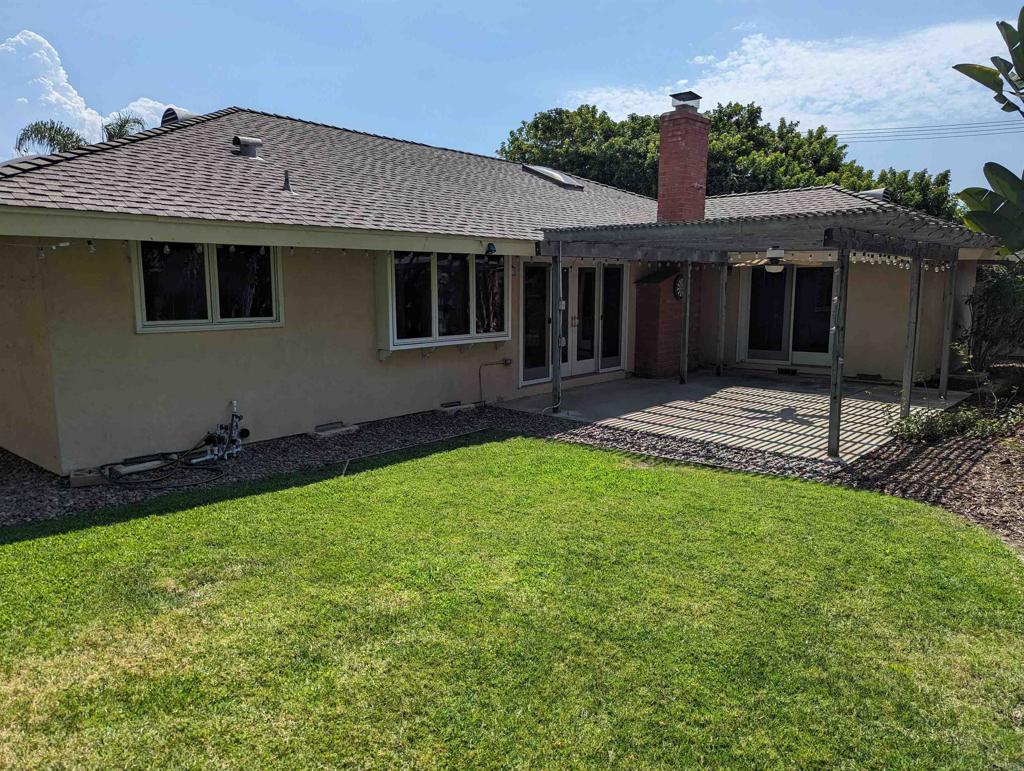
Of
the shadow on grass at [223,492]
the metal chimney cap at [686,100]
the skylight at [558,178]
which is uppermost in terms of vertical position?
the metal chimney cap at [686,100]

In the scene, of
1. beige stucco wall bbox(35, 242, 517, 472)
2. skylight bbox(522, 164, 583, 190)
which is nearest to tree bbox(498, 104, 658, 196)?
skylight bbox(522, 164, 583, 190)

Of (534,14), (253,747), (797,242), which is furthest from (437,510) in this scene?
(534,14)

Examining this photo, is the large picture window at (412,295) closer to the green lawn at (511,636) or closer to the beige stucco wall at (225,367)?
the beige stucco wall at (225,367)

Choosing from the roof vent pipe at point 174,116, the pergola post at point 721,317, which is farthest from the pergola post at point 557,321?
the roof vent pipe at point 174,116

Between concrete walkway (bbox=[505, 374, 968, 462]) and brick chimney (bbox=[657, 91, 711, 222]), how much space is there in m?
3.31

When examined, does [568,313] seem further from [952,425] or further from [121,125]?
[121,125]

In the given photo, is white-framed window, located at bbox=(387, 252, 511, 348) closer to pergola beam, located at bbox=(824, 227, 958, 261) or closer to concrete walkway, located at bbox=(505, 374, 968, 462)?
concrete walkway, located at bbox=(505, 374, 968, 462)

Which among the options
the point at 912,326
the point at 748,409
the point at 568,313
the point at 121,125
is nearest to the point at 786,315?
the point at 748,409

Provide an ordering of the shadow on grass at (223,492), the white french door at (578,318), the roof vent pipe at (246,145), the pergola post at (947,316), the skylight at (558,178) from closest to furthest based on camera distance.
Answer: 1. the shadow on grass at (223,492)
2. the roof vent pipe at (246,145)
3. the pergola post at (947,316)
4. the white french door at (578,318)
5. the skylight at (558,178)

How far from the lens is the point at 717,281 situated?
15383mm

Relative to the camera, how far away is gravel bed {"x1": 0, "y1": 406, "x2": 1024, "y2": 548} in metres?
6.18

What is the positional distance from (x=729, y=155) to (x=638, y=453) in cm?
2197

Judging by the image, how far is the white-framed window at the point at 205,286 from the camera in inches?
283

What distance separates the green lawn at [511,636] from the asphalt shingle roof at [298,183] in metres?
3.04
